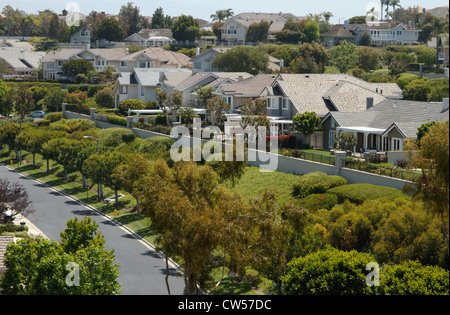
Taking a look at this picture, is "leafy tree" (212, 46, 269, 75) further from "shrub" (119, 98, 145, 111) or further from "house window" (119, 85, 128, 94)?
"shrub" (119, 98, 145, 111)

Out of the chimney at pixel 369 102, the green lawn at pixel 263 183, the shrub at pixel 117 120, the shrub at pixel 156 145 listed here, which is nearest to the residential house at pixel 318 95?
the chimney at pixel 369 102

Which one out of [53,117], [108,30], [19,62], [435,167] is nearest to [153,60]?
[53,117]

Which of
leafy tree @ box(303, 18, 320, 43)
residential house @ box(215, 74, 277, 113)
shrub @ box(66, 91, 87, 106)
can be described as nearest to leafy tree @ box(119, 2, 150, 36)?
leafy tree @ box(303, 18, 320, 43)

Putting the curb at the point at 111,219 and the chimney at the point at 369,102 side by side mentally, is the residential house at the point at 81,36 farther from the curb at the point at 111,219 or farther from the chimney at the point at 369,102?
the chimney at the point at 369,102

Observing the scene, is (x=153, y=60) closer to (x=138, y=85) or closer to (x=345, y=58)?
(x=138, y=85)

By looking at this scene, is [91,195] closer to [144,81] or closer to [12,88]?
[144,81]

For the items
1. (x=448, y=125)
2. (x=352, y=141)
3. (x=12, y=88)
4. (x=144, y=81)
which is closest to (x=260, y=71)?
(x=144, y=81)
